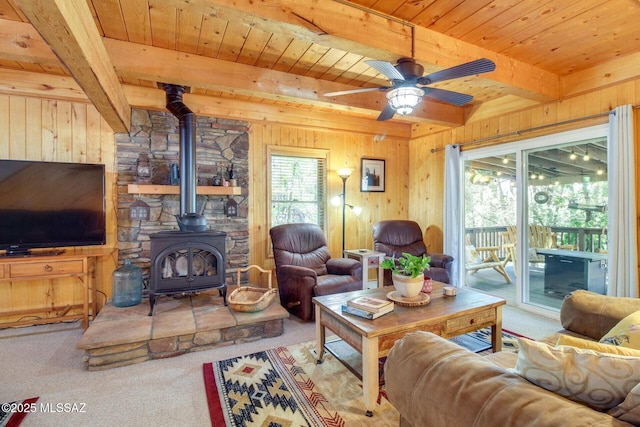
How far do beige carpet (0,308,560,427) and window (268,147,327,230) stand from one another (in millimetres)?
1898

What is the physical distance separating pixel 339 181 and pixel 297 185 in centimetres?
67

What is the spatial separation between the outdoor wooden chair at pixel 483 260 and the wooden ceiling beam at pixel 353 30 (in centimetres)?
247

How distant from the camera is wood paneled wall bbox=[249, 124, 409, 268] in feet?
14.0

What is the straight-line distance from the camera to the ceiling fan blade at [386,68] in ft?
6.55

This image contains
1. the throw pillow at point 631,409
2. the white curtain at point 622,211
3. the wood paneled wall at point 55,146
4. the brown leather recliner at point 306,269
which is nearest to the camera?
the throw pillow at point 631,409

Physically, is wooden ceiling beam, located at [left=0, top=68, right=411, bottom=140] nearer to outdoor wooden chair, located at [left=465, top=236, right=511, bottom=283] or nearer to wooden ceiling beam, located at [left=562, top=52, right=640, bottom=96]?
outdoor wooden chair, located at [left=465, top=236, right=511, bottom=283]

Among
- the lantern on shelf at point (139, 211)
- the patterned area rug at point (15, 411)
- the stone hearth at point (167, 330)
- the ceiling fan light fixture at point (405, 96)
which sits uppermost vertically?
the ceiling fan light fixture at point (405, 96)

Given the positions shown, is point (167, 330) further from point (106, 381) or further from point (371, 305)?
point (371, 305)

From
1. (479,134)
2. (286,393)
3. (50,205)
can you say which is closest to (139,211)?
(50,205)

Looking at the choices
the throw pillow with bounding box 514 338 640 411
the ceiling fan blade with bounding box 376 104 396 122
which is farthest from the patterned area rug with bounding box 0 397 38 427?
the ceiling fan blade with bounding box 376 104 396 122

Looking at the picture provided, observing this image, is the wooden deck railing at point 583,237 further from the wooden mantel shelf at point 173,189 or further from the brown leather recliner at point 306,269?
the wooden mantel shelf at point 173,189

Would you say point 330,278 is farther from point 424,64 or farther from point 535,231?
point 535,231

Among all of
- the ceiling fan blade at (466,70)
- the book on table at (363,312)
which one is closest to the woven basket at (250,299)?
the book on table at (363,312)

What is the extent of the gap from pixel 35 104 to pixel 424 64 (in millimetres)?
3892
